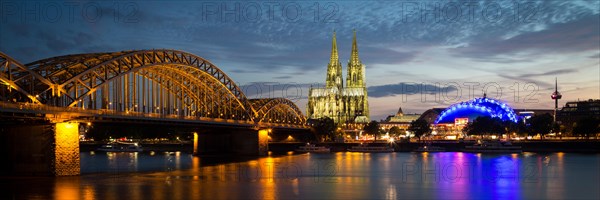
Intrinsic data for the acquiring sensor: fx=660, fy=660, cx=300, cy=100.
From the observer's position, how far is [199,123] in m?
90.4

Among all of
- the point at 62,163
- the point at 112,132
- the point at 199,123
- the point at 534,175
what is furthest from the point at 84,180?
the point at 112,132

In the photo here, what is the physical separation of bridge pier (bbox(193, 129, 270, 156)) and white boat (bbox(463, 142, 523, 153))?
42.7 metres

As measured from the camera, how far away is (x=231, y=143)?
124 metres

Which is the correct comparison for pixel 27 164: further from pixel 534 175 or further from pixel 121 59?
pixel 534 175

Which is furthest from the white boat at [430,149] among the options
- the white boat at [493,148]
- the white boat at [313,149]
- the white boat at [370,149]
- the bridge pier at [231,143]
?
the bridge pier at [231,143]

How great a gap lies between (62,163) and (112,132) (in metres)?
127

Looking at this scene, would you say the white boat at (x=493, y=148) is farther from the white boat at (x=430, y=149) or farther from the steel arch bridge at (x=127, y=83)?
the steel arch bridge at (x=127, y=83)

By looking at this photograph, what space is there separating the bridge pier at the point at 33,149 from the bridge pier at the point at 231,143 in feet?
208

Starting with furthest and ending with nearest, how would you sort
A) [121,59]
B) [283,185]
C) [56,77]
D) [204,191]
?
[121,59], [56,77], [283,185], [204,191]

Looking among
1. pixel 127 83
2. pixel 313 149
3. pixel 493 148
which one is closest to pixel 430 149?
pixel 493 148

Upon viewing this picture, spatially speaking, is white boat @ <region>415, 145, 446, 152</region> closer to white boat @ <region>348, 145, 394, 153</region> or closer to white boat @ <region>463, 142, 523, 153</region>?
white boat @ <region>463, 142, 523, 153</region>

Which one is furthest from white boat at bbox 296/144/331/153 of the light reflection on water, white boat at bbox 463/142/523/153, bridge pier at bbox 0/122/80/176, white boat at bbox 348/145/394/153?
bridge pier at bbox 0/122/80/176

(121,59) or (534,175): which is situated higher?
(121,59)

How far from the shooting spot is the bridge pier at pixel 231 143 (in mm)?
121562
